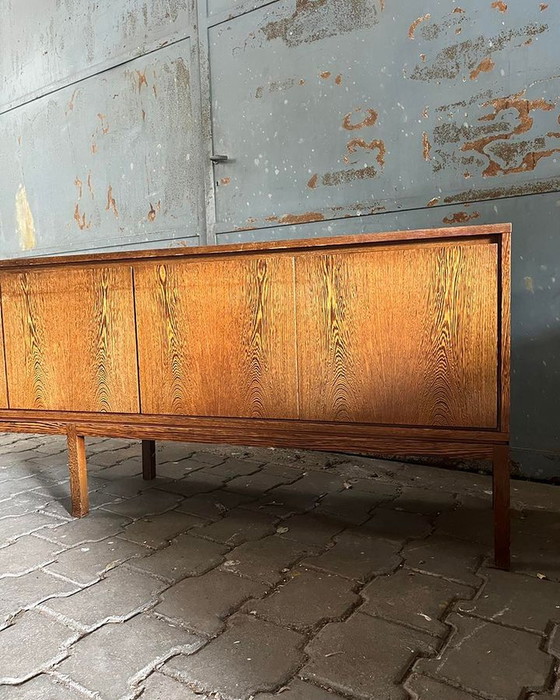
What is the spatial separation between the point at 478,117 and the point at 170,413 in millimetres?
2039

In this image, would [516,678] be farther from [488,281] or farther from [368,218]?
[368,218]

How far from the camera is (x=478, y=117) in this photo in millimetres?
2785

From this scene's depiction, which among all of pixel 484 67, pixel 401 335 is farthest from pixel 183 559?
pixel 484 67

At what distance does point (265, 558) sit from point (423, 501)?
2.91 ft

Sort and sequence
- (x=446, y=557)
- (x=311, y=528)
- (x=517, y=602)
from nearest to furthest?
(x=517, y=602)
(x=446, y=557)
(x=311, y=528)

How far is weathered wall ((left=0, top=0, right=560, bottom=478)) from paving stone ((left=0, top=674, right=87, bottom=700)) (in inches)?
90.1

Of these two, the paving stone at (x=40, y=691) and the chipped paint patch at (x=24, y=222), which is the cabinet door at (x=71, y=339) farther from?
the chipped paint patch at (x=24, y=222)

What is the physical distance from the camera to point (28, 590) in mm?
1860

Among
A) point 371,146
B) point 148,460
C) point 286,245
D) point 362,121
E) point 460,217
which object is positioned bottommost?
point 148,460

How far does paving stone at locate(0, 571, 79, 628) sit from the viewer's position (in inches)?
69.2

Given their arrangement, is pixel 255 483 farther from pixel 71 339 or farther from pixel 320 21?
pixel 320 21

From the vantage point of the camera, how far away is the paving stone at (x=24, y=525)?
91.0 inches

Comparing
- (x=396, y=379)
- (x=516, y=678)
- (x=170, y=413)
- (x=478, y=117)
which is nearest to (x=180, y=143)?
(x=478, y=117)

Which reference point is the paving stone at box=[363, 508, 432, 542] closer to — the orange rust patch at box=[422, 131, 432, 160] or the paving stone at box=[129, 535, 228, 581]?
the paving stone at box=[129, 535, 228, 581]
